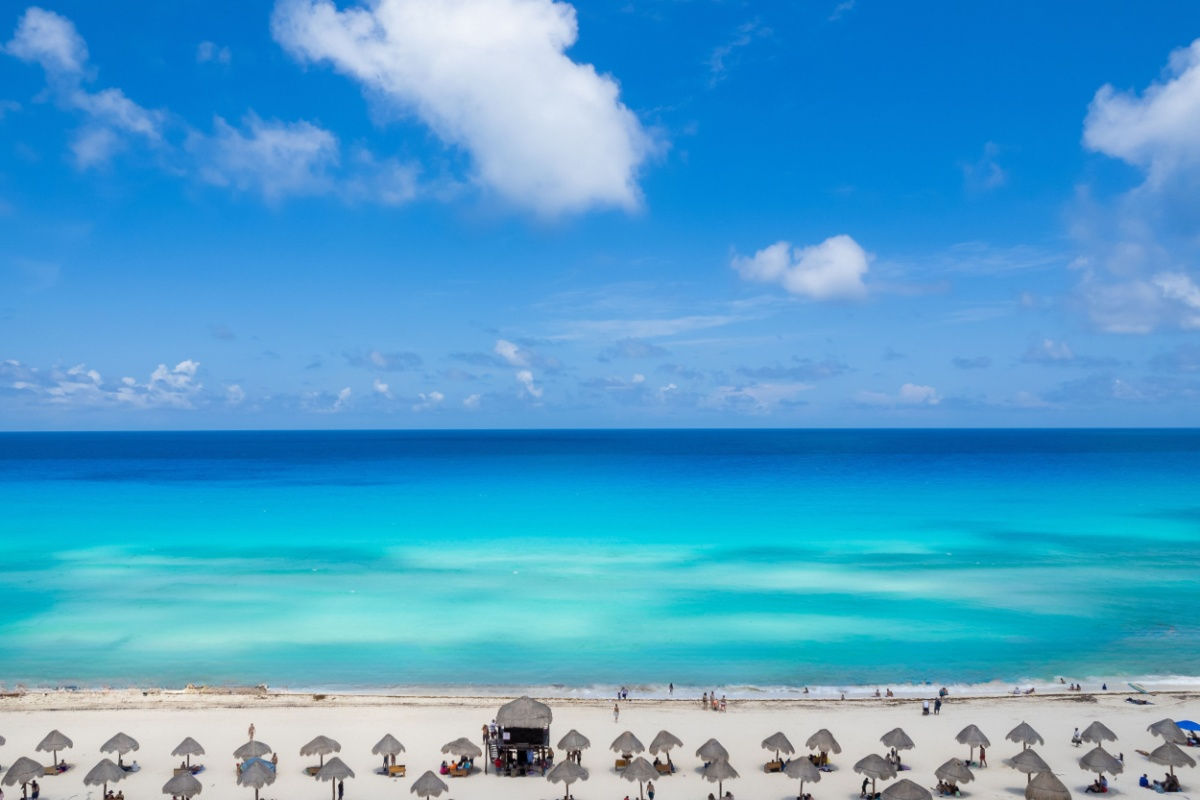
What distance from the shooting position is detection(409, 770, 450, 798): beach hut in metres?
18.4

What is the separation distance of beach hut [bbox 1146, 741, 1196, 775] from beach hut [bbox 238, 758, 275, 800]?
2090cm

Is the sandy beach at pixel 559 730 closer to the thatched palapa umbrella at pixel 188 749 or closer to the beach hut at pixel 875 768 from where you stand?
the thatched palapa umbrella at pixel 188 749

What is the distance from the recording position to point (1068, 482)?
102688 millimetres

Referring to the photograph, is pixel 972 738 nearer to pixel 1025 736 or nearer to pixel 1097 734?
pixel 1025 736

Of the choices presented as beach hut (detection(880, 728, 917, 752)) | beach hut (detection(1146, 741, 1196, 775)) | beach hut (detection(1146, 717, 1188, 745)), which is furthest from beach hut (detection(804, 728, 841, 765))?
beach hut (detection(1146, 717, 1188, 745))

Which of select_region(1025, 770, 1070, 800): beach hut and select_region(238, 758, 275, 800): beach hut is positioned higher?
select_region(238, 758, 275, 800): beach hut

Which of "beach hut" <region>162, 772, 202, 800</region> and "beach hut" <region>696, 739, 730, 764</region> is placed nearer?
"beach hut" <region>162, 772, 202, 800</region>

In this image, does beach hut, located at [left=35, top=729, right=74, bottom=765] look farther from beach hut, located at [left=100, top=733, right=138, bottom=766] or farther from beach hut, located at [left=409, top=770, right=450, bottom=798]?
beach hut, located at [left=409, top=770, right=450, bottom=798]

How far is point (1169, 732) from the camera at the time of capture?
2109cm

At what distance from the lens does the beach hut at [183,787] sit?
18453 millimetres

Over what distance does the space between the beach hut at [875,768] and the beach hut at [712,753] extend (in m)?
3.12

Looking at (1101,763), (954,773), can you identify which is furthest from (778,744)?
(1101,763)

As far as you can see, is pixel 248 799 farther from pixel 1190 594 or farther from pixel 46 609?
pixel 1190 594

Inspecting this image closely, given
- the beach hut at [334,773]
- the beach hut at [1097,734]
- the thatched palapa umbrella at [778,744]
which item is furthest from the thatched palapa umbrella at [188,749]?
the beach hut at [1097,734]
